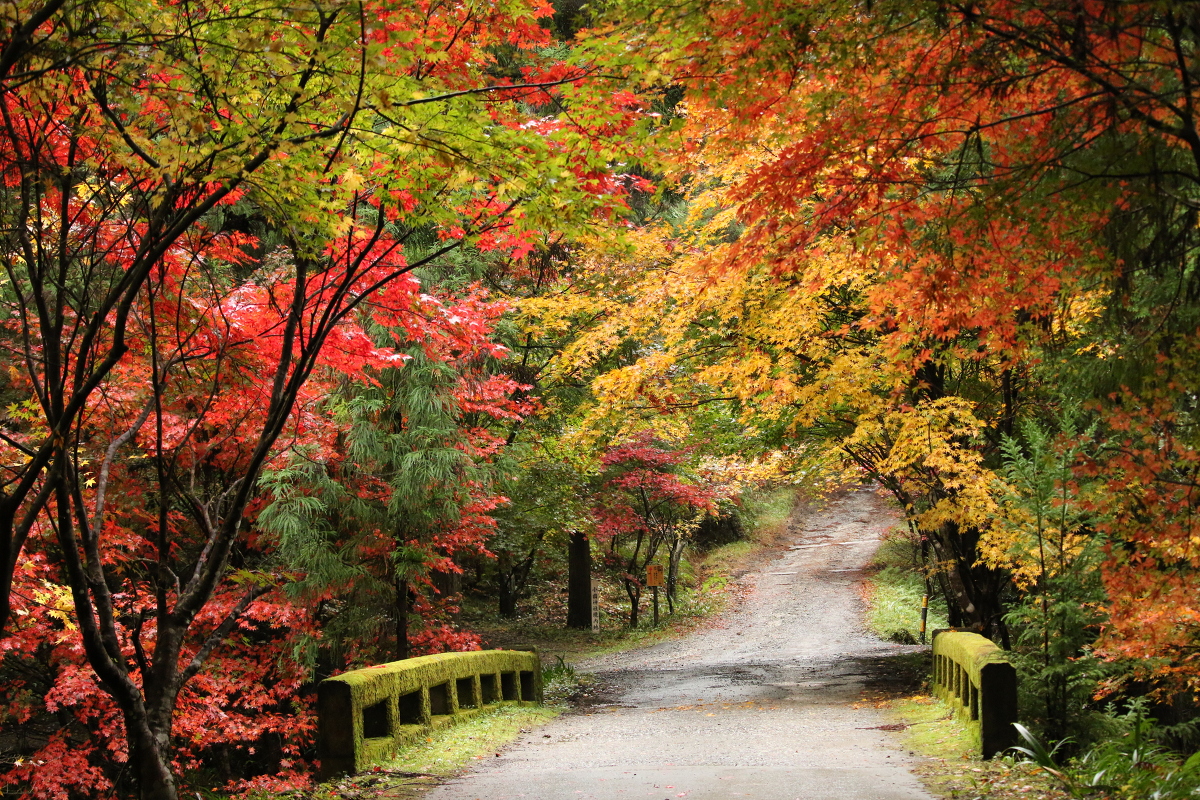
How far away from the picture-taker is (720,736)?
29.6 feet

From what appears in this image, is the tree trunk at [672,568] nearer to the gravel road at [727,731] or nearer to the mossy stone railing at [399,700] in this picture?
the gravel road at [727,731]

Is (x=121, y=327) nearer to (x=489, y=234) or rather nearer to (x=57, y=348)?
(x=57, y=348)

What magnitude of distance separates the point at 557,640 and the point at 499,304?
12.9 meters

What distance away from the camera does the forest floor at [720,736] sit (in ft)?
19.6

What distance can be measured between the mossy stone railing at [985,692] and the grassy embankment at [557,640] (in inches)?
156

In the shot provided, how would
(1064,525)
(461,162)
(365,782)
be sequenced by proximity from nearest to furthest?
(461,162)
(365,782)
(1064,525)

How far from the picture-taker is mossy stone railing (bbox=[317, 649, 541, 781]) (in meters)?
6.48

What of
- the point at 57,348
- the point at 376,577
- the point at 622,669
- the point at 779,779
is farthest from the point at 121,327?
the point at 622,669

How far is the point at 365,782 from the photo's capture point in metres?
6.30

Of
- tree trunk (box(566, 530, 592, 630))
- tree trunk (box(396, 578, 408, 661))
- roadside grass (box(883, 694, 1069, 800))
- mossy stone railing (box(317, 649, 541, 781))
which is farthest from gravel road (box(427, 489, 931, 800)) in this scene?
tree trunk (box(396, 578, 408, 661))

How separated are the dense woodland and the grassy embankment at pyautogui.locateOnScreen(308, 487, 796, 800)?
5.62ft

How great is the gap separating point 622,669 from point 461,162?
14858 millimetres

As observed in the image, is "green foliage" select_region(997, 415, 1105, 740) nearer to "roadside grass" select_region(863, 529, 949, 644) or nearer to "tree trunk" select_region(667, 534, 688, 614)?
"roadside grass" select_region(863, 529, 949, 644)

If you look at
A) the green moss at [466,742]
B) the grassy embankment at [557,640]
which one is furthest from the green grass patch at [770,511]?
the green moss at [466,742]
